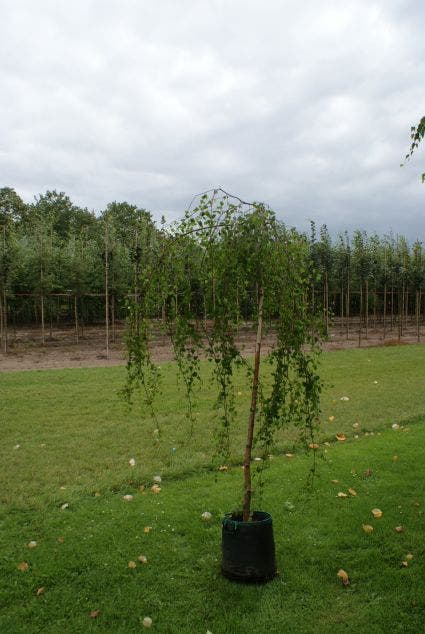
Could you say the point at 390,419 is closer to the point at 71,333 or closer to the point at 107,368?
the point at 107,368

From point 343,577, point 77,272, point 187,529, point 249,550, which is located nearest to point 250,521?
point 249,550

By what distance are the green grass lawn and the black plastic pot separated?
0.29 feet

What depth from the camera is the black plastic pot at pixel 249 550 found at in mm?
4301

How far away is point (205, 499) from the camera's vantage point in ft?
19.6

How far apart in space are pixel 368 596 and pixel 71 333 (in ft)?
83.3

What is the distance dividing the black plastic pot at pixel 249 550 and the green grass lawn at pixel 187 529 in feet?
0.29

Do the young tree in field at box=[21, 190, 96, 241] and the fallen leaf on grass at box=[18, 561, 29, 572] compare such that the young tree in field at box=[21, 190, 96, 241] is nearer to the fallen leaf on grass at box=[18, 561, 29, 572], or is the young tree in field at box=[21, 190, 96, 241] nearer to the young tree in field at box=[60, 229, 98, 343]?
the young tree in field at box=[60, 229, 98, 343]

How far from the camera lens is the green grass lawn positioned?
4.00m

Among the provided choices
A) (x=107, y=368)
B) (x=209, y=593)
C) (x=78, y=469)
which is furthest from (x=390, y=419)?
(x=107, y=368)

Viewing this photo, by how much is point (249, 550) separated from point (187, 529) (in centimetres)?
114

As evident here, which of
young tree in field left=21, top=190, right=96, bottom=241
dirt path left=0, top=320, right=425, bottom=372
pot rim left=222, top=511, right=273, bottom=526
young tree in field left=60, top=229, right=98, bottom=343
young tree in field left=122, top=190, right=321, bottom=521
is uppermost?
young tree in field left=21, top=190, right=96, bottom=241

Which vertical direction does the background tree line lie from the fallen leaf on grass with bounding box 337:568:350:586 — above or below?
above

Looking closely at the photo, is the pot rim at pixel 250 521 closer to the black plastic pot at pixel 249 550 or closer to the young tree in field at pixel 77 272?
the black plastic pot at pixel 249 550

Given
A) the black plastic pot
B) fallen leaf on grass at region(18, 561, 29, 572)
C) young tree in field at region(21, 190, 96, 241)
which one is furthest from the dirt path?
young tree in field at region(21, 190, 96, 241)
